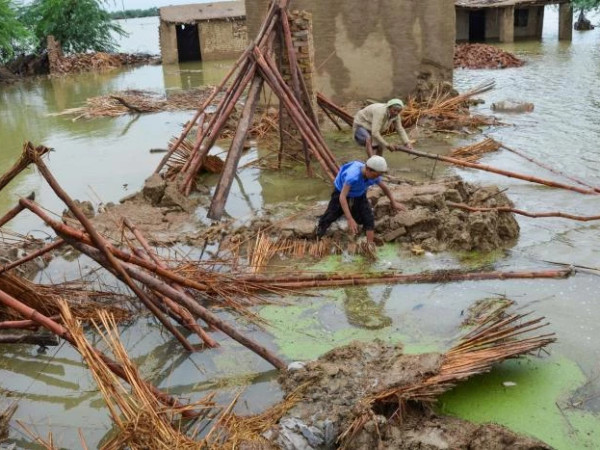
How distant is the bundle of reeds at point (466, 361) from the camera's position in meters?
3.73

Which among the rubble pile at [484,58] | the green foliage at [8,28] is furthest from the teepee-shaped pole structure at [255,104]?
the green foliage at [8,28]

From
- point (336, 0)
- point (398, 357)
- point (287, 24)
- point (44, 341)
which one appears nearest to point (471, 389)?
point (398, 357)

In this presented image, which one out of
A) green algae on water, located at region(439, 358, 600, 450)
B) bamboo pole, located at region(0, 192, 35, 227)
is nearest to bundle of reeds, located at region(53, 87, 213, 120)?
bamboo pole, located at region(0, 192, 35, 227)

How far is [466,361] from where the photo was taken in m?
3.97

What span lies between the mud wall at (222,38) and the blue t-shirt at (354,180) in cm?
1938

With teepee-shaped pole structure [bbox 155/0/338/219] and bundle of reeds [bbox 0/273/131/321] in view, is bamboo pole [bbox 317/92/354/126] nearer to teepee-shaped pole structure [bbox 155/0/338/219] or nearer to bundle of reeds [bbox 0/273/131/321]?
teepee-shaped pole structure [bbox 155/0/338/219]

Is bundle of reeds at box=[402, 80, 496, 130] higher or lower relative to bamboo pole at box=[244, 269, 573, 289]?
higher

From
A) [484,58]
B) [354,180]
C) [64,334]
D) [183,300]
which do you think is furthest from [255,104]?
[484,58]

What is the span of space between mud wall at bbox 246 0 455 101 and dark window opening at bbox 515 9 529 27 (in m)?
17.5

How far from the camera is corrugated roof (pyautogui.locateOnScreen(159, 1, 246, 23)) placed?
23.9 meters

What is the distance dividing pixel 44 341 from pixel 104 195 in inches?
174

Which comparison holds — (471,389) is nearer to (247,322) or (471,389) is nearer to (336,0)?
(247,322)

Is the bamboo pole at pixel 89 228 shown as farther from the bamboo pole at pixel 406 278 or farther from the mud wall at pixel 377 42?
the mud wall at pixel 377 42

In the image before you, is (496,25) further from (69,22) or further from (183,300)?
(183,300)
